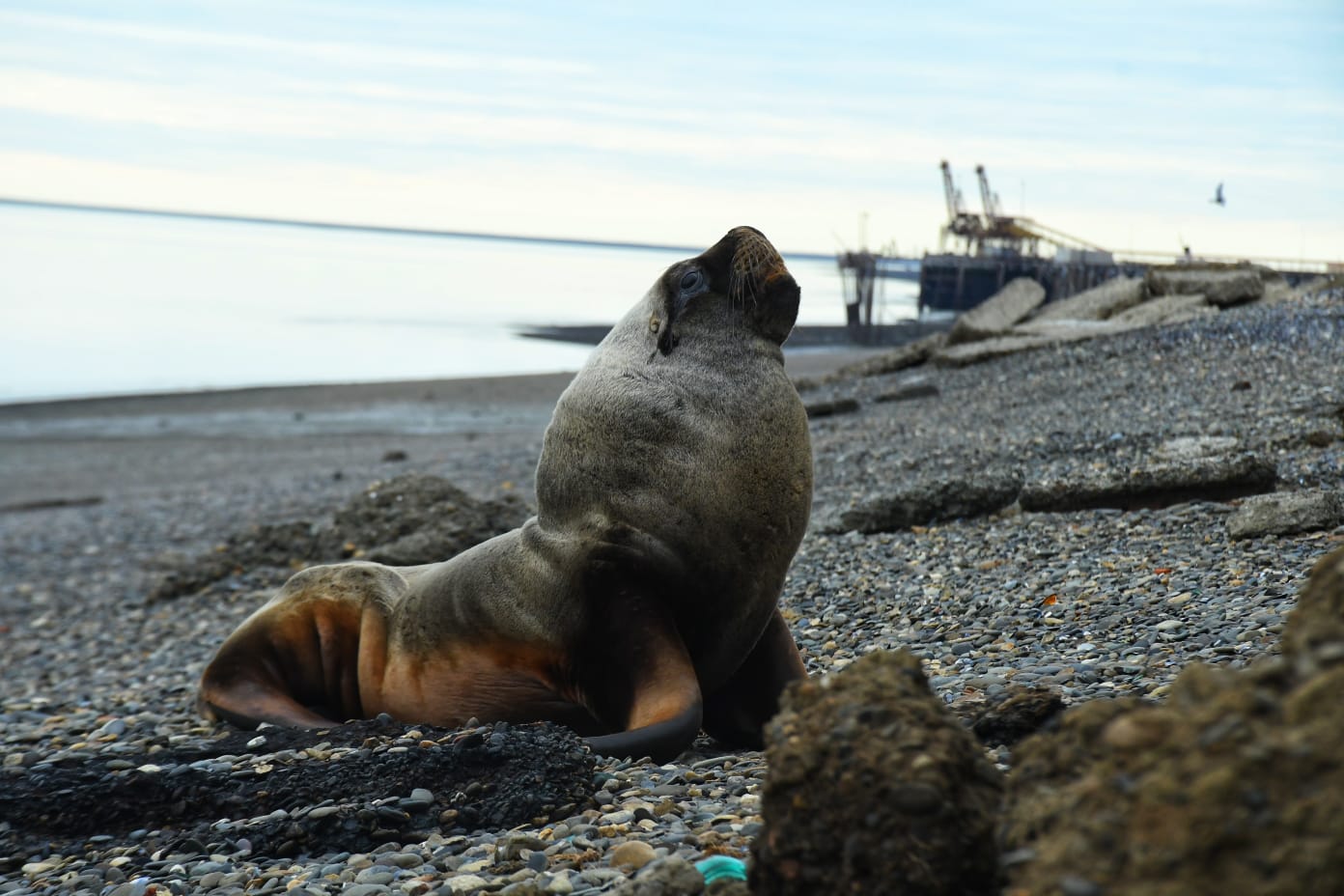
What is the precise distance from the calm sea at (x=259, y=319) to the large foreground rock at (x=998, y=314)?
52.2ft

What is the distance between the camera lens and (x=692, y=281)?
4.93m

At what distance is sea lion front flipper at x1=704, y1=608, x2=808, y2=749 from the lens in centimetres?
473

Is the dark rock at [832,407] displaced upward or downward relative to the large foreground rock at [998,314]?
downward

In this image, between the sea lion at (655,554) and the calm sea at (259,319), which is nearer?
the sea lion at (655,554)

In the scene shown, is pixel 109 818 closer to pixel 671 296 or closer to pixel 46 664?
pixel 671 296

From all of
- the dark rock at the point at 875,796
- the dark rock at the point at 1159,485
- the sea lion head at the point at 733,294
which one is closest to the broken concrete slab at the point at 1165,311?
the dark rock at the point at 1159,485

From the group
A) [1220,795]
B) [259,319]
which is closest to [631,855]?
[1220,795]

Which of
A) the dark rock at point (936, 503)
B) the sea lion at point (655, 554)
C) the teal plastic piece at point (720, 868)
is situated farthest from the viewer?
the dark rock at point (936, 503)

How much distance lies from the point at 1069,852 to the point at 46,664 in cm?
852

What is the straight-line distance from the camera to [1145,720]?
171 centimetres

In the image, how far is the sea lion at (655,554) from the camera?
4.47m

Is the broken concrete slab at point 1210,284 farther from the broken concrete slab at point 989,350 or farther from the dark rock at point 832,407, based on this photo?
the dark rock at point 832,407

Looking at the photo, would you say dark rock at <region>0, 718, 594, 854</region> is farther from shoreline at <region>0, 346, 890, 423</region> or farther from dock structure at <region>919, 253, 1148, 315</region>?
dock structure at <region>919, 253, 1148, 315</region>

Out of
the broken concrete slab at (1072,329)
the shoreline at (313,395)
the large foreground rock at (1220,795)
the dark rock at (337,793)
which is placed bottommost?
the shoreline at (313,395)
